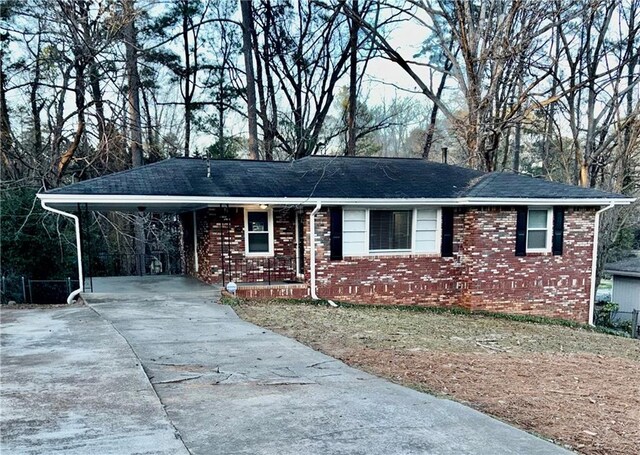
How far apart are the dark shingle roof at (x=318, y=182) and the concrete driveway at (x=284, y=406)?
14.9 ft

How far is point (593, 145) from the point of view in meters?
18.1

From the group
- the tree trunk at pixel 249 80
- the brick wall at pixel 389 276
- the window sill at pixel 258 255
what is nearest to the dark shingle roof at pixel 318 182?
the brick wall at pixel 389 276

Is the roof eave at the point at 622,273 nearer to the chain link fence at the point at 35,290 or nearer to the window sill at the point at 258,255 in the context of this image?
the window sill at the point at 258,255

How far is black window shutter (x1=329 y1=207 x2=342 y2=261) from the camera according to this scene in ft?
35.8

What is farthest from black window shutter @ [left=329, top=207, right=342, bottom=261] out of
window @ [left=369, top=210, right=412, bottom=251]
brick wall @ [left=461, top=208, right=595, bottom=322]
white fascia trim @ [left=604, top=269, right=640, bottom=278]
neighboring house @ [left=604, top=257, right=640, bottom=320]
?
white fascia trim @ [left=604, top=269, right=640, bottom=278]

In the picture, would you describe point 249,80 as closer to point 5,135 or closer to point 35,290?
point 5,135

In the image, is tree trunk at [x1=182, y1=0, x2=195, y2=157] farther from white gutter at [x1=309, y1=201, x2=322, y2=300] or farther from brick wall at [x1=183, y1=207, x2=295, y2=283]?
white gutter at [x1=309, y1=201, x2=322, y2=300]

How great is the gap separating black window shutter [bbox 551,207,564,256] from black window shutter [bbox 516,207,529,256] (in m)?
0.82

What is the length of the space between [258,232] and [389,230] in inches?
136

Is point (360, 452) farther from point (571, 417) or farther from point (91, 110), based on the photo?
point (91, 110)

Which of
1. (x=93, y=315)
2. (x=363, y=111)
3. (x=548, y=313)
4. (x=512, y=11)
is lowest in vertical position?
(x=548, y=313)

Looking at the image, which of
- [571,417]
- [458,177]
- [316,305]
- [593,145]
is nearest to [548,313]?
[458,177]

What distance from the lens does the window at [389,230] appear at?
11383mm

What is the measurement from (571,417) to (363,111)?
64.6ft
